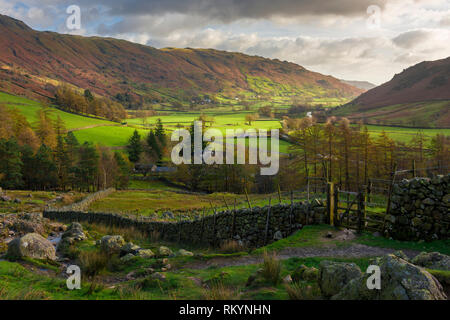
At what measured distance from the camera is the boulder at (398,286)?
14.6ft

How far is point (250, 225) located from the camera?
16375mm

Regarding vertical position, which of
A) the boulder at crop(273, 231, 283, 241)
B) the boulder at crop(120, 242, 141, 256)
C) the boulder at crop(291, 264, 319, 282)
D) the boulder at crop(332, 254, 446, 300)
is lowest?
the boulder at crop(120, 242, 141, 256)

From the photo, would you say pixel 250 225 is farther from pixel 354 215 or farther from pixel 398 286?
pixel 398 286

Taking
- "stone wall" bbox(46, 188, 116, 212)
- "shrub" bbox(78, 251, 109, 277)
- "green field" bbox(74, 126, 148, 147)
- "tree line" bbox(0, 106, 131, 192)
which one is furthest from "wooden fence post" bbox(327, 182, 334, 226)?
"green field" bbox(74, 126, 148, 147)

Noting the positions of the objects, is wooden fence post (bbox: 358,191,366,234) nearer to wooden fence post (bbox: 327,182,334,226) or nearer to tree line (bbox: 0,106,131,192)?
wooden fence post (bbox: 327,182,334,226)

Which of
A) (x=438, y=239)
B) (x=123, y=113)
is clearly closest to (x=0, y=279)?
(x=438, y=239)

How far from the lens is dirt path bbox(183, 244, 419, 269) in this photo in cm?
1087

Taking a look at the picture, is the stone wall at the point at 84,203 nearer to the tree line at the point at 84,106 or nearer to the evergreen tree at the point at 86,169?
the evergreen tree at the point at 86,169

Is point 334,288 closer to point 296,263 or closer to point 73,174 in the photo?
point 296,263

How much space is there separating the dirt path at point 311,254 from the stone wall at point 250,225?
331cm

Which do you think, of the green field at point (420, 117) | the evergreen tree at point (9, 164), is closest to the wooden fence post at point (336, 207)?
the evergreen tree at point (9, 164)

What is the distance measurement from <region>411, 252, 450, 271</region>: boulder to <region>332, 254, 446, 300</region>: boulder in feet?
8.91

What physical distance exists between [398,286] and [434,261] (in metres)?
4.08
